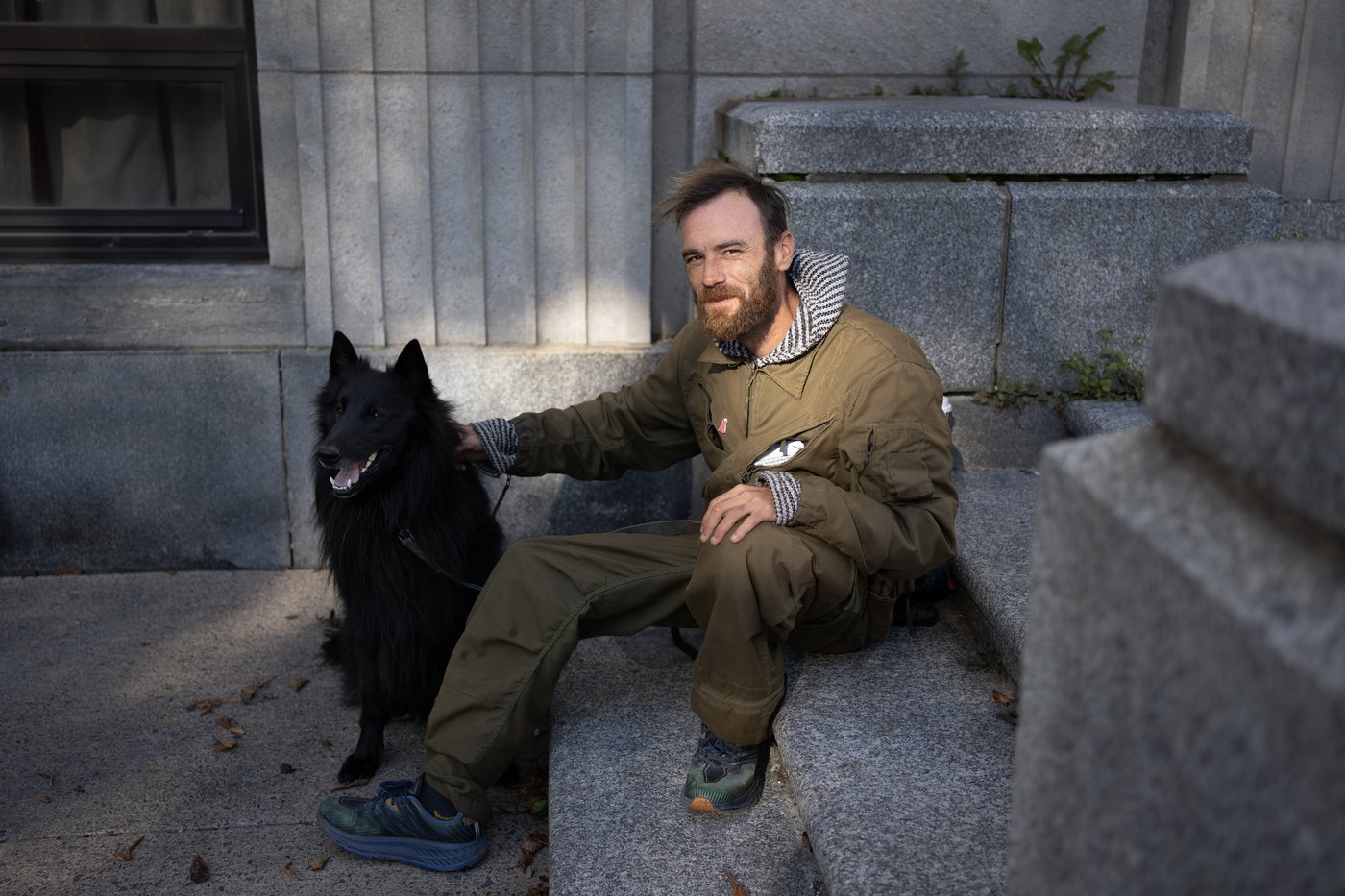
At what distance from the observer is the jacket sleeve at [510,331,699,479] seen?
350cm

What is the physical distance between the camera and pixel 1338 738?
0.91m

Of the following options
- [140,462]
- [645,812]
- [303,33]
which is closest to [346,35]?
[303,33]

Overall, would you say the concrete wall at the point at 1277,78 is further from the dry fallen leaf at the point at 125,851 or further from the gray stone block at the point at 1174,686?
the dry fallen leaf at the point at 125,851

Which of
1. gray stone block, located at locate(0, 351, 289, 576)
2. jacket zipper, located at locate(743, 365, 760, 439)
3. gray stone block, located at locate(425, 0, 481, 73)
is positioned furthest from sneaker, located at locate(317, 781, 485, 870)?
gray stone block, located at locate(425, 0, 481, 73)

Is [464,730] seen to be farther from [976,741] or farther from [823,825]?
[976,741]

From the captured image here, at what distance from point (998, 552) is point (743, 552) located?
3.95 feet

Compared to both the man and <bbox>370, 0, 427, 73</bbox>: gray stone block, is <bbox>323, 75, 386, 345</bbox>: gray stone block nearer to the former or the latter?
<bbox>370, 0, 427, 73</bbox>: gray stone block

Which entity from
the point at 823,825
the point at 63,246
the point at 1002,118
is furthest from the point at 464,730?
the point at 63,246

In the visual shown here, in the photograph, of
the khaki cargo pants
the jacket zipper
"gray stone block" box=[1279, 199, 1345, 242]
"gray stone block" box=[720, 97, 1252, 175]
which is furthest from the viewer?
"gray stone block" box=[1279, 199, 1345, 242]

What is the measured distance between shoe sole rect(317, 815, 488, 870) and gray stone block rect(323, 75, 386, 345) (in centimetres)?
218

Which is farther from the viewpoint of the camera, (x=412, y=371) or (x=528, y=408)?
(x=528, y=408)

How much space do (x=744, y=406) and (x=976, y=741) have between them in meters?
1.04

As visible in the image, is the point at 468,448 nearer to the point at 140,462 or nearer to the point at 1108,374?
the point at 140,462

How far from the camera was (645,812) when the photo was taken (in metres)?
2.81
